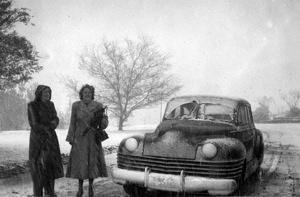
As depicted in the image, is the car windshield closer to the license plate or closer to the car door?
the car door

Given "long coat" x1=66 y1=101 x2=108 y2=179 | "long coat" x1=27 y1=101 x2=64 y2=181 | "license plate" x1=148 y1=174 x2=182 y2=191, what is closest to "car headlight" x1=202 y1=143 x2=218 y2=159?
"license plate" x1=148 y1=174 x2=182 y2=191

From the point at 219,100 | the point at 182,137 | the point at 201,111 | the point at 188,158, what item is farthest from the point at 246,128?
the point at 188,158

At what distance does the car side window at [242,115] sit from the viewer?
700 centimetres

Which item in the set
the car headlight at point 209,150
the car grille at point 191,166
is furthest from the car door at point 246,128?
the car headlight at point 209,150

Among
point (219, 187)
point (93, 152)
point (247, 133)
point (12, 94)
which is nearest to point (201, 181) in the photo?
point (219, 187)

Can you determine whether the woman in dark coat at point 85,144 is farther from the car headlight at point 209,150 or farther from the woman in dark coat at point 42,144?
the car headlight at point 209,150

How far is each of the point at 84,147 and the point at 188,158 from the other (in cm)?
164

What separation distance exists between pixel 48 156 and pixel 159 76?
24.4 m

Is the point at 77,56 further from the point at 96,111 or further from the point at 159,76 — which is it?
the point at 96,111

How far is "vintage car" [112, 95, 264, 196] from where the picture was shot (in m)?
5.25

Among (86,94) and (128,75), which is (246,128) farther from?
(128,75)

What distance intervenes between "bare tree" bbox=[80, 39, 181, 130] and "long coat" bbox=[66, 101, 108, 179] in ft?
75.2

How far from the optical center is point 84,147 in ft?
19.4

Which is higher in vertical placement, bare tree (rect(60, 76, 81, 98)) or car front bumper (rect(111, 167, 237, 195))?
bare tree (rect(60, 76, 81, 98))
